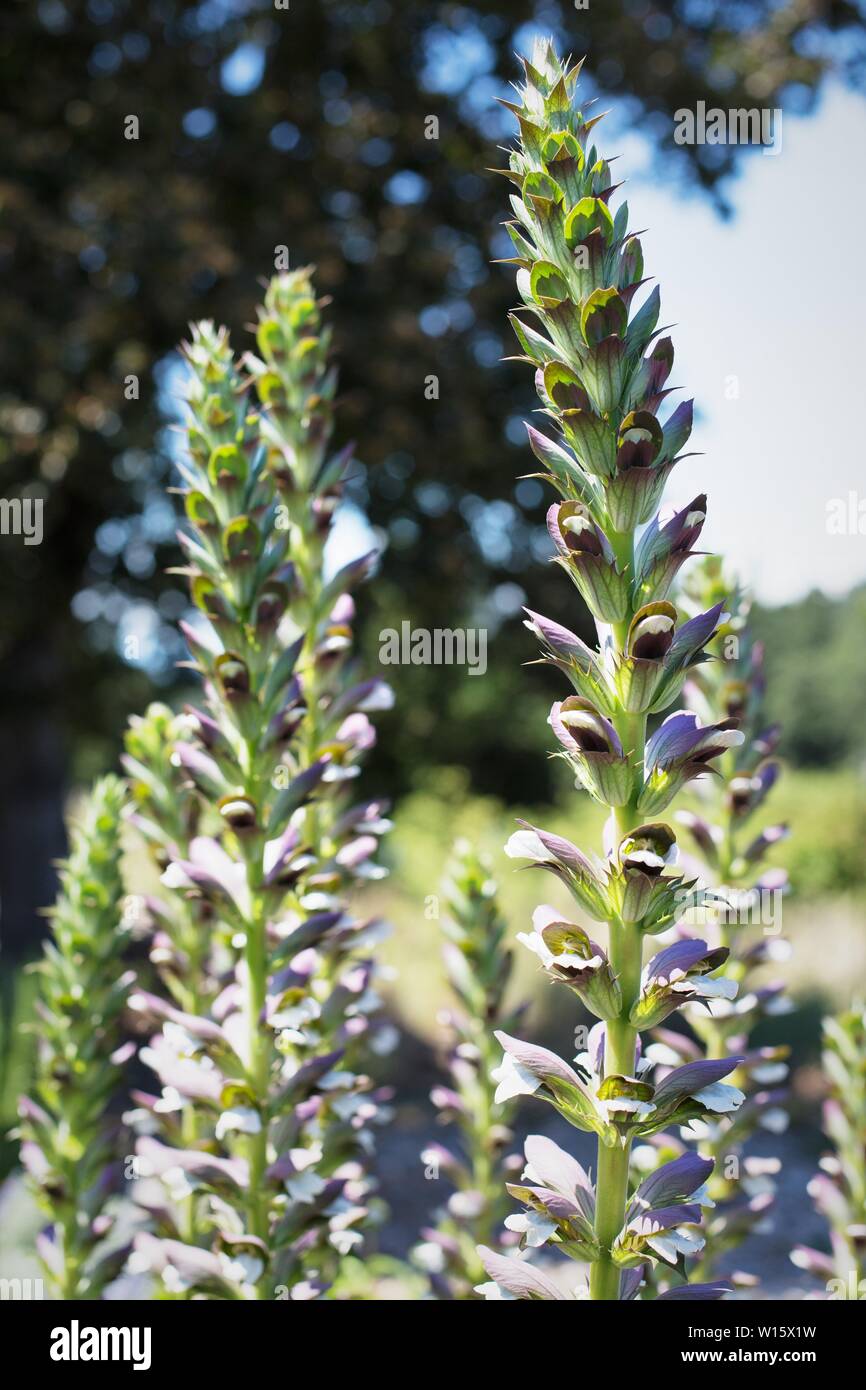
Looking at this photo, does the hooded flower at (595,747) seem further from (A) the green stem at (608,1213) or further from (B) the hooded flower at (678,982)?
(A) the green stem at (608,1213)

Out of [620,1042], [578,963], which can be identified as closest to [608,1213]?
[620,1042]

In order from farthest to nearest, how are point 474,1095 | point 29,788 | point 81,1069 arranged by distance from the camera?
point 29,788 < point 474,1095 < point 81,1069

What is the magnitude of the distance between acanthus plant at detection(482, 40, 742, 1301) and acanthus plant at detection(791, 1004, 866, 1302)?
96cm

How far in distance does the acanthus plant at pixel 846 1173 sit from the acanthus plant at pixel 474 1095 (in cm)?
60

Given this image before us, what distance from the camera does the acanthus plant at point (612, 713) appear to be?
1197mm

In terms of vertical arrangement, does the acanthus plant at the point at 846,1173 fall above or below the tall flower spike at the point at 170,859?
below

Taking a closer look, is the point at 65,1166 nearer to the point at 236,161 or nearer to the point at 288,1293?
the point at 288,1293

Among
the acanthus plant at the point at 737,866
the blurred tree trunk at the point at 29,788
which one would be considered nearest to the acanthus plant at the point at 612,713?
the acanthus plant at the point at 737,866

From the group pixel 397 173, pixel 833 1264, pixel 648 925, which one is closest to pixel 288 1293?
pixel 648 925

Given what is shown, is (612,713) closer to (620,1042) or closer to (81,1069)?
(620,1042)

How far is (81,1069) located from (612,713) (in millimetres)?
1323

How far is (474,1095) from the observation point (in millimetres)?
2332
